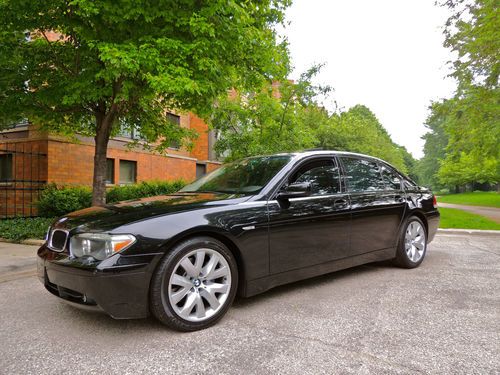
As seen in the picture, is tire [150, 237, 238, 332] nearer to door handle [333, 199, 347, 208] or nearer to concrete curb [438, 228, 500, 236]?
door handle [333, 199, 347, 208]

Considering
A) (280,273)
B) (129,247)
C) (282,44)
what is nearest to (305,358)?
(280,273)

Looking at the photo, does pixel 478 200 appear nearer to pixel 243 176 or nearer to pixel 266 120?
pixel 266 120

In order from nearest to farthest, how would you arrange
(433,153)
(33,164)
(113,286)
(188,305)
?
(113,286) → (188,305) → (33,164) → (433,153)

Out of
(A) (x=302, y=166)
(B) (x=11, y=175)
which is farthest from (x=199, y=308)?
(B) (x=11, y=175)

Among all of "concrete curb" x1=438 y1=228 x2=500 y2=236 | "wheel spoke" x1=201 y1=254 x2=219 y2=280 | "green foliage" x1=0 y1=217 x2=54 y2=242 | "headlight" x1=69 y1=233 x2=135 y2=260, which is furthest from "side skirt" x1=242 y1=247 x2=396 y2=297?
"green foliage" x1=0 y1=217 x2=54 y2=242

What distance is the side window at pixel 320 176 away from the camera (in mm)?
3992

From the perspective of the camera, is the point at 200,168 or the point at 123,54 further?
the point at 200,168

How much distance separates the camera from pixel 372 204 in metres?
4.51

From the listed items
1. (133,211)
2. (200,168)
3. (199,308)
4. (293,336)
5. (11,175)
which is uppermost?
(200,168)

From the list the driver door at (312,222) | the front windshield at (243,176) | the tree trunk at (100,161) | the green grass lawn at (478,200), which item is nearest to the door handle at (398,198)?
the driver door at (312,222)

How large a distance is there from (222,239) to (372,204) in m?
2.20

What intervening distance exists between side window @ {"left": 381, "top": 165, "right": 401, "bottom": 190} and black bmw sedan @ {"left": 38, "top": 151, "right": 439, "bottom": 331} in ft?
0.81

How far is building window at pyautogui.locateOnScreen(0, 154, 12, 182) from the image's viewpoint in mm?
12938

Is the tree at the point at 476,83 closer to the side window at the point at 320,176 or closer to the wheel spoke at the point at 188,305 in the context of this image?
the side window at the point at 320,176
